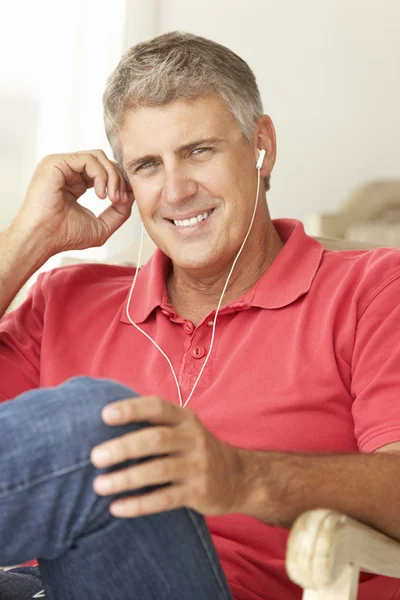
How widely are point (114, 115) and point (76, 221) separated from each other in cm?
23

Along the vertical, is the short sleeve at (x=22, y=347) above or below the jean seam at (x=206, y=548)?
below

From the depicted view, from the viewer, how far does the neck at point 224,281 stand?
1.66 meters

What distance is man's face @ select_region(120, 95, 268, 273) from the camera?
5.20 ft

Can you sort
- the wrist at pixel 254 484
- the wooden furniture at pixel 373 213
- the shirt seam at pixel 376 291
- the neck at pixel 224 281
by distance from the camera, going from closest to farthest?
the wrist at pixel 254 484 < the shirt seam at pixel 376 291 < the neck at pixel 224 281 < the wooden furniture at pixel 373 213

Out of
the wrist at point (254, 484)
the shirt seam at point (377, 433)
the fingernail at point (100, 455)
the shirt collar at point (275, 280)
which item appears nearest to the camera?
the fingernail at point (100, 455)

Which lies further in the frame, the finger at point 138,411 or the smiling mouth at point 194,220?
the smiling mouth at point 194,220

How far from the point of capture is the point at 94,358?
163cm

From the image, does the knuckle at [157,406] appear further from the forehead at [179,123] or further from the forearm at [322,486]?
the forehead at [179,123]

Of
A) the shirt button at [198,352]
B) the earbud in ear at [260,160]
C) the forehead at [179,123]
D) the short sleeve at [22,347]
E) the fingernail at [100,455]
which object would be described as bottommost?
the short sleeve at [22,347]

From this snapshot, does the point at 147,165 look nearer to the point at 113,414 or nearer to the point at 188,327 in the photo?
the point at 188,327

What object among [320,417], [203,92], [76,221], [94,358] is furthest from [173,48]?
[320,417]

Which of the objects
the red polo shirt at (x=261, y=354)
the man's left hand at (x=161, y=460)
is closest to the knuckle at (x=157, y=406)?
the man's left hand at (x=161, y=460)

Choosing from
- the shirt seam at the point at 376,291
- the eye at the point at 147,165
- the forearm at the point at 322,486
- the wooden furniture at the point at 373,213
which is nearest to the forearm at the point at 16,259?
the eye at the point at 147,165

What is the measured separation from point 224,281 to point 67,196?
360 mm
